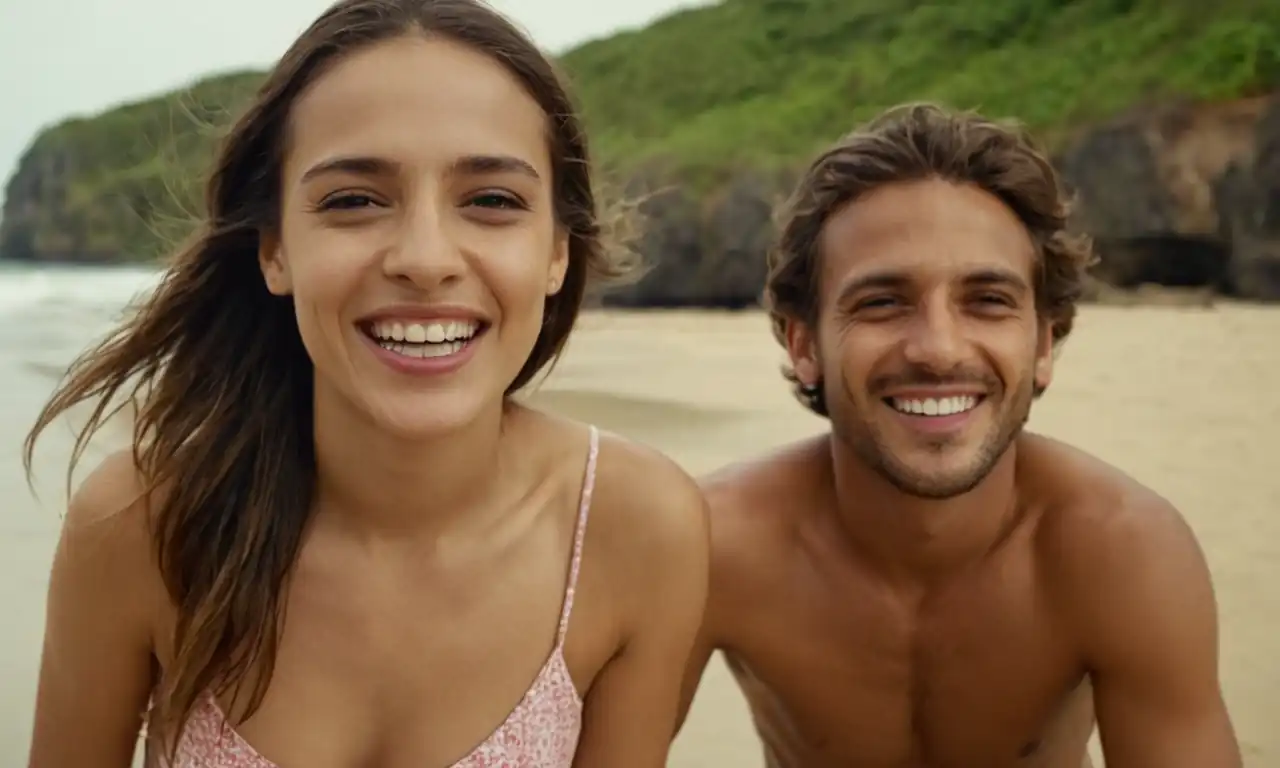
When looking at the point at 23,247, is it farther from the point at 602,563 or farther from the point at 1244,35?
the point at 602,563

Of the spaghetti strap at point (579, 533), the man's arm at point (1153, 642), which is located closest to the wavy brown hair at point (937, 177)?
the man's arm at point (1153, 642)

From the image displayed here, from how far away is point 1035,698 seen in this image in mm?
2500

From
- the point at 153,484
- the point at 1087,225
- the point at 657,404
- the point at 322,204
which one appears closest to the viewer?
the point at 322,204

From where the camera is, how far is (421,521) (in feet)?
6.89

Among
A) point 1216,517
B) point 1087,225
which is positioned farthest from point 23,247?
point 1216,517

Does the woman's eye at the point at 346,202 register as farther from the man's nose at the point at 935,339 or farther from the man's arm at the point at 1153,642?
the man's arm at the point at 1153,642

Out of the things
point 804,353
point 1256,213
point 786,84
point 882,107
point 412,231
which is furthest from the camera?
point 786,84

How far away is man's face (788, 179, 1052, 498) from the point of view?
232 cm

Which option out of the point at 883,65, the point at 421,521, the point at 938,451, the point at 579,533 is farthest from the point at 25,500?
the point at 883,65

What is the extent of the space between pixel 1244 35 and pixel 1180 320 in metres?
5.21

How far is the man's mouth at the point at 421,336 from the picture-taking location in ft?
5.82

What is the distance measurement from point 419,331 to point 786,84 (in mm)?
26055

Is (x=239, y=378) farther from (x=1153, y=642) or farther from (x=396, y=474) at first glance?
(x=1153, y=642)

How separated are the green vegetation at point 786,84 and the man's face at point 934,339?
1.30 m
